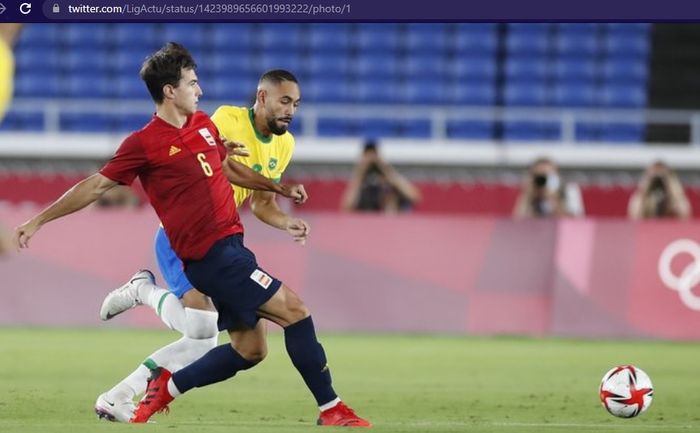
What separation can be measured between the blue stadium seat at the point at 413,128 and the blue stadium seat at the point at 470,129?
485 mm

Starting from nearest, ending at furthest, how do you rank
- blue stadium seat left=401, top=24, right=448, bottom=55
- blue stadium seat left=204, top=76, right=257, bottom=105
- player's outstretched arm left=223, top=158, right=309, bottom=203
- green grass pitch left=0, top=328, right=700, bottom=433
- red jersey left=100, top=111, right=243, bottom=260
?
red jersey left=100, top=111, right=243, bottom=260 < player's outstretched arm left=223, top=158, right=309, bottom=203 < green grass pitch left=0, top=328, right=700, bottom=433 < blue stadium seat left=204, top=76, right=257, bottom=105 < blue stadium seat left=401, top=24, right=448, bottom=55

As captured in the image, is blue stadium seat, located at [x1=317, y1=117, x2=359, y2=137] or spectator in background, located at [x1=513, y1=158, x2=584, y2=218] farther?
blue stadium seat, located at [x1=317, y1=117, x2=359, y2=137]

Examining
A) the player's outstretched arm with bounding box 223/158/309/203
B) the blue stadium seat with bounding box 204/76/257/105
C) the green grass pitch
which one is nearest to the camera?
the player's outstretched arm with bounding box 223/158/309/203

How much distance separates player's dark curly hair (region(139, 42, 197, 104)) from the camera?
8047 mm

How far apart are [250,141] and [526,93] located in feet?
58.8

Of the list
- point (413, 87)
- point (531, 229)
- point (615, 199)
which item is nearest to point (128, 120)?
point (413, 87)

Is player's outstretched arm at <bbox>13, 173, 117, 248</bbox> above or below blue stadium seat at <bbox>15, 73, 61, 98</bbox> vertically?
below

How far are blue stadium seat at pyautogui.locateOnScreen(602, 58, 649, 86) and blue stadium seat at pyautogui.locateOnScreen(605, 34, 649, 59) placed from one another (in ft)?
0.39

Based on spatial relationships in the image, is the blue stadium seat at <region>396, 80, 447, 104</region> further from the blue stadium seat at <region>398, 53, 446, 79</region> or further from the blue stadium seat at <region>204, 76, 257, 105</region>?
the blue stadium seat at <region>204, 76, 257, 105</region>

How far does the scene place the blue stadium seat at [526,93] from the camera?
26.6 metres

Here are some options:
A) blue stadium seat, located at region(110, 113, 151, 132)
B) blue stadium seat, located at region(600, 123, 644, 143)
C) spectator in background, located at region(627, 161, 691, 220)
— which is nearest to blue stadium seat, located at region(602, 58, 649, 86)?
blue stadium seat, located at region(600, 123, 644, 143)

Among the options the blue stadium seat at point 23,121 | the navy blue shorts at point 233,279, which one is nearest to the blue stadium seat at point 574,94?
the blue stadium seat at point 23,121

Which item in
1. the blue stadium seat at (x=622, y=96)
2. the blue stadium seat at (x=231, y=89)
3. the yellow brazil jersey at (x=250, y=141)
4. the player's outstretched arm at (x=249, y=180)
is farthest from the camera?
the blue stadium seat at (x=622, y=96)

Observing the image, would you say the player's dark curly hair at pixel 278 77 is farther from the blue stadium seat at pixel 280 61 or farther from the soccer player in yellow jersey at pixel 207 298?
the blue stadium seat at pixel 280 61
